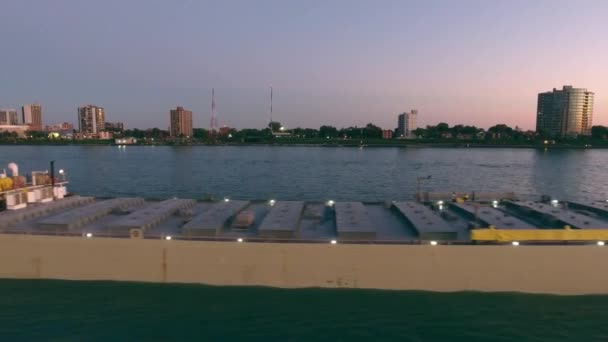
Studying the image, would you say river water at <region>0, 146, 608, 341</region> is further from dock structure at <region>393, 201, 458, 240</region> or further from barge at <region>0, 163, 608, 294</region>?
dock structure at <region>393, 201, 458, 240</region>

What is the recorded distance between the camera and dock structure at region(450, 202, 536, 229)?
21.7 metres

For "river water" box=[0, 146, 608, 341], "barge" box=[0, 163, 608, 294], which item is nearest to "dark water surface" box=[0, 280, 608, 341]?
"river water" box=[0, 146, 608, 341]

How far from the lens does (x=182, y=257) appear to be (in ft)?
63.3

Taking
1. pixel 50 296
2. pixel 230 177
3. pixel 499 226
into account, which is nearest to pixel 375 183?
pixel 230 177

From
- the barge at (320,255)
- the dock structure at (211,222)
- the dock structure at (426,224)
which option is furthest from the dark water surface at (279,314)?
the dock structure at (426,224)

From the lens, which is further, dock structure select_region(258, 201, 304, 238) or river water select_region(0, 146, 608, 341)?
dock structure select_region(258, 201, 304, 238)

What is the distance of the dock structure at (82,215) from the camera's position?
21.1 m

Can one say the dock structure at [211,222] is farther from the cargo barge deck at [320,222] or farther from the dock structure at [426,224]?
the dock structure at [426,224]

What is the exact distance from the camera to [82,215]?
2339 cm

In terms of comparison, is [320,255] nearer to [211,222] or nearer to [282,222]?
[282,222]

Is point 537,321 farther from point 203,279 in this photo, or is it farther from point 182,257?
point 182,257

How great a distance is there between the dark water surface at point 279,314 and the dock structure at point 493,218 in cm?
461

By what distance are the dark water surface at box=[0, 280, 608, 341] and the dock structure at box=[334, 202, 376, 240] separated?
2912 millimetres

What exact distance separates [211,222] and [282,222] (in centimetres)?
425
